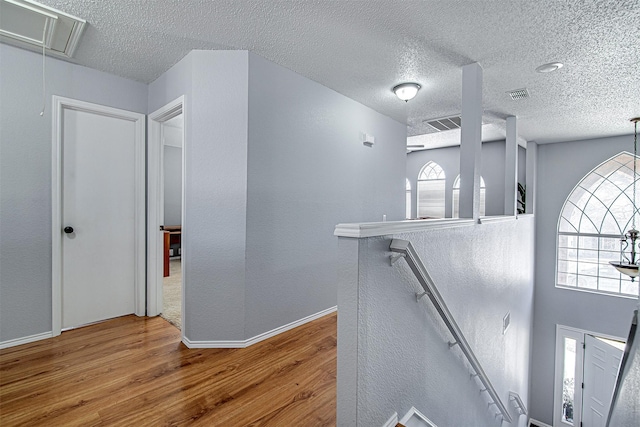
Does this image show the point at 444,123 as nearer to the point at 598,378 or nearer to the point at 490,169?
the point at 490,169

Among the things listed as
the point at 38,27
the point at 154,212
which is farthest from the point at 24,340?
the point at 38,27

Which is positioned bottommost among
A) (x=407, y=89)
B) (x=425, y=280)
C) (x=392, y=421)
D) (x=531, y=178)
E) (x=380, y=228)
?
(x=392, y=421)

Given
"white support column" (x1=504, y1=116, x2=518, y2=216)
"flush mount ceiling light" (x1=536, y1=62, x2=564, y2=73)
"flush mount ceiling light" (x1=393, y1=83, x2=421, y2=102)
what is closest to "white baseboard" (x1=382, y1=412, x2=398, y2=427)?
"flush mount ceiling light" (x1=393, y1=83, x2=421, y2=102)

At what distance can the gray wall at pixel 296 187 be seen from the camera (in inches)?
95.0

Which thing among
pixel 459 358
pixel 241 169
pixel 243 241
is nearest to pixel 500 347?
pixel 459 358

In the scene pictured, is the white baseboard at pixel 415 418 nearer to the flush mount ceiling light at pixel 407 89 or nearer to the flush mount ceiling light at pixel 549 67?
the flush mount ceiling light at pixel 407 89

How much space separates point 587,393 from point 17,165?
854 centimetres

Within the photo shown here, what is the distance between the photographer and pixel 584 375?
5.21 meters

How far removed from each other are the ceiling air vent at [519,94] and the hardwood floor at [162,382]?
3250 millimetres

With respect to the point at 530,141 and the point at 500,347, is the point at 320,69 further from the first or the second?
the point at 530,141

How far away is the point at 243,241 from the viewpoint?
2.32m

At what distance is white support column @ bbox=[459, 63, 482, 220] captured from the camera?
8.39 feet

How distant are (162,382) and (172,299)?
1.81 m

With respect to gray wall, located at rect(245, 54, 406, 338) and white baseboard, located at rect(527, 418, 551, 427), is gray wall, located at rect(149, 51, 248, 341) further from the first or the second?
white baseboard, located at rect(527, 418, 551, 427)
